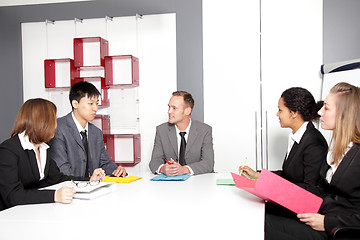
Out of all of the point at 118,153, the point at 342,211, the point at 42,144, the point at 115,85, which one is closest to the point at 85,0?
the point at 115,85

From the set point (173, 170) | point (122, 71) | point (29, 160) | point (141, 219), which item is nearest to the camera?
point (141, 219)

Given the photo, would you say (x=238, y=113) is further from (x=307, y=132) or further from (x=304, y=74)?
(x=307, y=132)

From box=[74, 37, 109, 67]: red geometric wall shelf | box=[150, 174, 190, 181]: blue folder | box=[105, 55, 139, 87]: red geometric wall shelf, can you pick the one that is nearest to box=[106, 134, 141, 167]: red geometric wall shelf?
box=[105, 55, 139, 87]: red geometric wall shelf

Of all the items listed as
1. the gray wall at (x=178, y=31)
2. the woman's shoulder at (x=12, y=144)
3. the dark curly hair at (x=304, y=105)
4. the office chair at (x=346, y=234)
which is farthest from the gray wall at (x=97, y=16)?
the office chair at (x=346, y=234)

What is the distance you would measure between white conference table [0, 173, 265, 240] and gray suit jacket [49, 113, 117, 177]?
1021 mm

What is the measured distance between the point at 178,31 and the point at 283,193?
306 cm

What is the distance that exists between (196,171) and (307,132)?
0.88 m

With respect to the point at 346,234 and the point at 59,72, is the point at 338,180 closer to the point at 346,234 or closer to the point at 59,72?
the point at 346,234

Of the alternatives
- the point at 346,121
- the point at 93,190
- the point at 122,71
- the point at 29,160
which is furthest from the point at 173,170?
the point at 122,71

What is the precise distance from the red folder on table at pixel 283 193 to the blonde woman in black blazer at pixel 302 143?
0.38 meters

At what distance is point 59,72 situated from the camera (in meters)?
4.45

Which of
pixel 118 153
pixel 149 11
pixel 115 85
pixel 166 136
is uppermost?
pixel 149 11

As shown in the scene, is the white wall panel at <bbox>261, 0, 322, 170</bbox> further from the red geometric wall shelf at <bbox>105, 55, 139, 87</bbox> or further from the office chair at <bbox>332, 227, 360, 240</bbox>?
the office chair at <bbox>332, 227, 360, 240</bbox>

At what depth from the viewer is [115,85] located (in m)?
4.28
